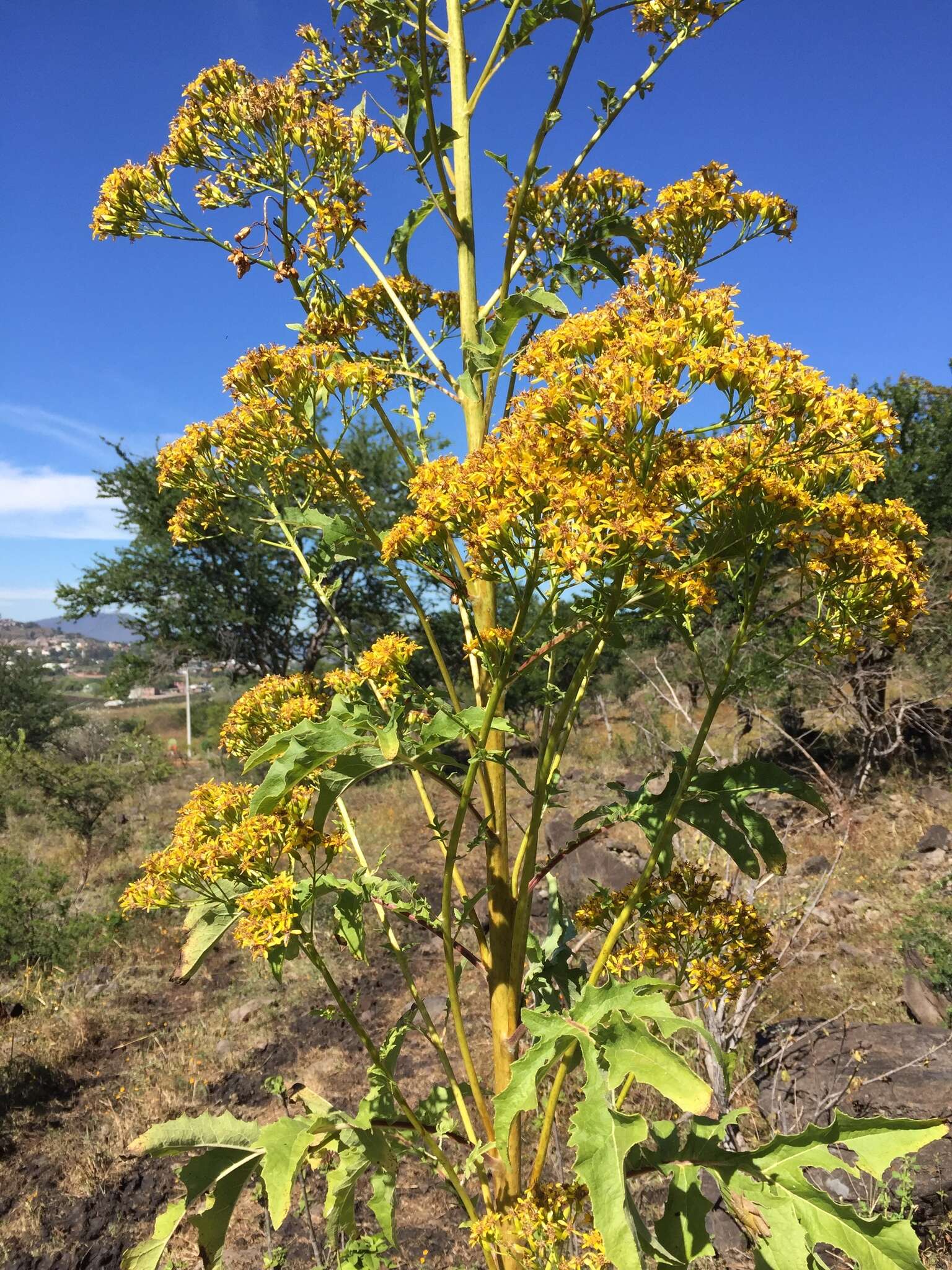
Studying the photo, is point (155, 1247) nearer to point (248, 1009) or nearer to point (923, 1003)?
point (248, 1009)

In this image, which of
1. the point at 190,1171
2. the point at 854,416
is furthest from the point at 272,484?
the point at 190,1171

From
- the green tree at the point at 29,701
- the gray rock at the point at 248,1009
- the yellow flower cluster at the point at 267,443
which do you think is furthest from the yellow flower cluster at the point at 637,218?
the green tree at the point at 29,701

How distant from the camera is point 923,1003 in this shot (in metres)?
5.64

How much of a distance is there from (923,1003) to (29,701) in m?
→ 28.6

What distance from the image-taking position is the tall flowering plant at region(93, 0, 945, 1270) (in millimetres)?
1353

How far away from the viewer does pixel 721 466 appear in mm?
1419

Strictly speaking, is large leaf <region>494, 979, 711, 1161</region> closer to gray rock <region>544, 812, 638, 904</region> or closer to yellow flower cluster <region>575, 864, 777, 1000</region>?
yellow flower cluster <region>575, 864, 777, 1000</region>

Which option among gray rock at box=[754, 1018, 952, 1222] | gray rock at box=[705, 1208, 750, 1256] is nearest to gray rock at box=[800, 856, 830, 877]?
gray rock at box=[754, 1018, 952, 1222]

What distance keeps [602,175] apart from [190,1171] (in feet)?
9.75

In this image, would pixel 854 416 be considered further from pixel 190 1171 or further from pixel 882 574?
pixel 190 1171

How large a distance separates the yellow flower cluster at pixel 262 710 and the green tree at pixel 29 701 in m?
23.0

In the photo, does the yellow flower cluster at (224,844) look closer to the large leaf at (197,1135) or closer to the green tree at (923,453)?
the large leaf at (197,1135)

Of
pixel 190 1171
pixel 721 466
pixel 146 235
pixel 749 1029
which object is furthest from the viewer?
pixel 749 1029


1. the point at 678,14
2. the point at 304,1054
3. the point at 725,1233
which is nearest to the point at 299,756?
the point at 678,14
